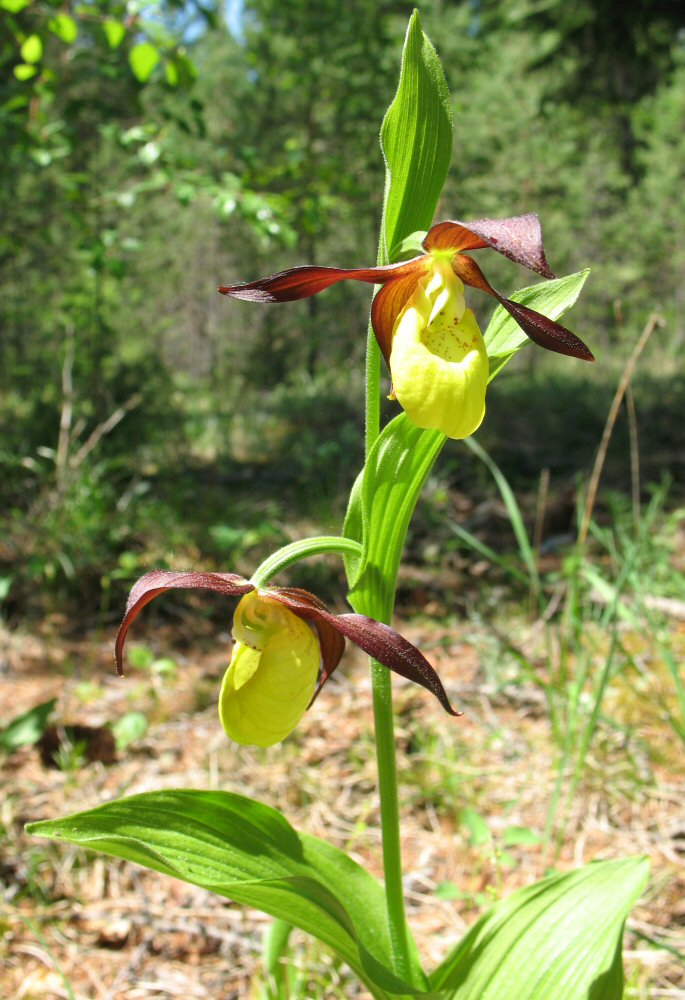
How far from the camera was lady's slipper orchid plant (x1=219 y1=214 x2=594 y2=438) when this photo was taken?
781 millimetres

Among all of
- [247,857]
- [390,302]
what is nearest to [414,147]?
[390,302]

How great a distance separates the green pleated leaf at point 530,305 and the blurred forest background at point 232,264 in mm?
970

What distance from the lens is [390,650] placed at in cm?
83

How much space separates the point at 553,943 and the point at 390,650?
56 centimetres

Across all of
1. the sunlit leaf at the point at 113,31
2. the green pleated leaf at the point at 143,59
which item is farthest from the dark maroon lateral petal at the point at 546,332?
the sunlit leaf at the point at 113,31

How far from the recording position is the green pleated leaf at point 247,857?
0.88m

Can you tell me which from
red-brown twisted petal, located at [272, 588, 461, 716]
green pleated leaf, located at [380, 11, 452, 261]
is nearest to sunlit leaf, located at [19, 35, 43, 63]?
green pleated leaf, located at [380, 11, 452, 261]

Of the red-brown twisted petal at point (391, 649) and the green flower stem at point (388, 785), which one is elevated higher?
the red-brown twisted petal at point (391, 649)

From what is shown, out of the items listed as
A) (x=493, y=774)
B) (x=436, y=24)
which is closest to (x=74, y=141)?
(x=493, y=774)

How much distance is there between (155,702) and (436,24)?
7.08 meters

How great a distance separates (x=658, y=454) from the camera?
184 inches

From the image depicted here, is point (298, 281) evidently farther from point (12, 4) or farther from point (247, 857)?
point (12, 4)

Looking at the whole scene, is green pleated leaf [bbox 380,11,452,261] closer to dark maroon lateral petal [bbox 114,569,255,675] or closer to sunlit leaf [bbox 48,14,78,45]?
dark maroon lateral petal [bbox 114,569,255,675]

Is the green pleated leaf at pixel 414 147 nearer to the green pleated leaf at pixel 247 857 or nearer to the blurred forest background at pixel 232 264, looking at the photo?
the green pleated leaf at pixel 247 857
